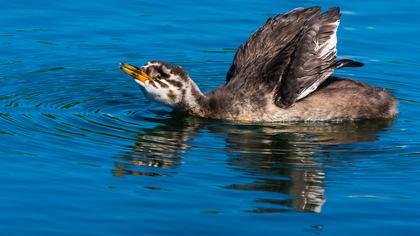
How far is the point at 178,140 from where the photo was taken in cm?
1495

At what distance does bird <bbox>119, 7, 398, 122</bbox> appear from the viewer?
52.5 feet

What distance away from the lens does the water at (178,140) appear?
1170 cm

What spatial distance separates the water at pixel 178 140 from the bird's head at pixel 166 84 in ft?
0.94

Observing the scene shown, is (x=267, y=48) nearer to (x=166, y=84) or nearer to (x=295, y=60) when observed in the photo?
(x=295, y=60)

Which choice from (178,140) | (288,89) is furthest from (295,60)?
(178,140)

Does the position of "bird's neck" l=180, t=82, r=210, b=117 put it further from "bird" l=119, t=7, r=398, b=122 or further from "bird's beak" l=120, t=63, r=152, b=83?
"bird's beak" l=120, t=63, r=152, b=83

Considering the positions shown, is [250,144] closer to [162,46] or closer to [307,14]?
[307,14]

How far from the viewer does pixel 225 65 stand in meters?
19.0

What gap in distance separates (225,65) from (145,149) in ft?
16.2

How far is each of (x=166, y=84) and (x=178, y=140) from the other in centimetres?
145

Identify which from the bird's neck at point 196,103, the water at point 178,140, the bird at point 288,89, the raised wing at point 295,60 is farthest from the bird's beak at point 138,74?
Answer: the raised wing at point 295,60

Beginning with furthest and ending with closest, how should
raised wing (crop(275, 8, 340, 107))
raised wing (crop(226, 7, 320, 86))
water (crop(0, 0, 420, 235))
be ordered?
1. raised wing (crop(226, 7, 320, 86))
2. raised wing (crop(275, 8, 340, 107))
3. water (crop(0, 0, 420, 235))

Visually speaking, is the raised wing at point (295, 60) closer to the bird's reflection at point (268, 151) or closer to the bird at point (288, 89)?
the bird at point (288, 89)

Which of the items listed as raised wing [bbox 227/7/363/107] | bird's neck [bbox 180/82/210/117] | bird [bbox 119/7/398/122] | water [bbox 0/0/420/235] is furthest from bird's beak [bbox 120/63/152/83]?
raised wing [bbox 227/7/363/107]
